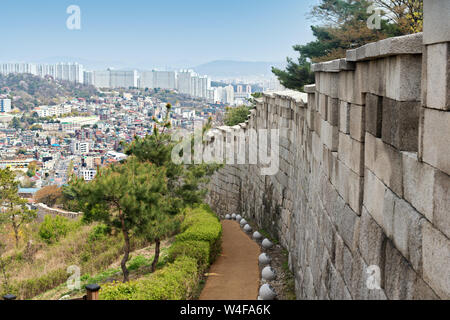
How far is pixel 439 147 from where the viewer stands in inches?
87.5

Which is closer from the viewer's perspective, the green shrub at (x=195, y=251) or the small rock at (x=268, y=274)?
the small rock at (x=268, y=274)

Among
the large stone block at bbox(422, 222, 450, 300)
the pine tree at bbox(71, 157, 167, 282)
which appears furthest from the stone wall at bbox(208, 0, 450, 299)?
the pine tree at bbox(71, 157, 167, 282)

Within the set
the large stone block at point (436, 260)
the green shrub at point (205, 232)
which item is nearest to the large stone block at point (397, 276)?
the large stone block at point (436, 260)

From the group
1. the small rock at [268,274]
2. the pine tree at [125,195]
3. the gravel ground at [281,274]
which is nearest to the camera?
the gravel ground at [281,274]

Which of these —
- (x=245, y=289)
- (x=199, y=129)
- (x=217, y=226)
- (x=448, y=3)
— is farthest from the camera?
(x=199, y=129)

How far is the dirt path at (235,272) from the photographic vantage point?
8492 millimetres

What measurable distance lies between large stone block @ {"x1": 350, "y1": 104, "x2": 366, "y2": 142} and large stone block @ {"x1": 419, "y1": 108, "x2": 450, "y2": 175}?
1188mm

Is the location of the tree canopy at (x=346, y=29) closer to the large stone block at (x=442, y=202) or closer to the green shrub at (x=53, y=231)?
the green shrub at (x=53, y=231)

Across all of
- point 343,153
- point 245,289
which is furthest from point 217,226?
point 343,153

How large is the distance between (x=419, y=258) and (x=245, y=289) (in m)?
6.50

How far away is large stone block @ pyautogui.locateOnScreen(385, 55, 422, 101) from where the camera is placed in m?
2.66

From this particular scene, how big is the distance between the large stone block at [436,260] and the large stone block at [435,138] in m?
0.29

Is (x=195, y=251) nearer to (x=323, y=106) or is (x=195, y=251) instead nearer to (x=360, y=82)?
(x=323, y=106)

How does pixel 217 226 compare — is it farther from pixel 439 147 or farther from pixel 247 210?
pixel 439 147
